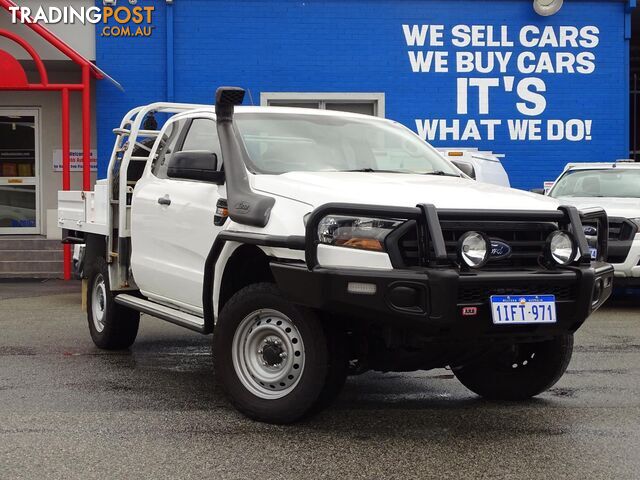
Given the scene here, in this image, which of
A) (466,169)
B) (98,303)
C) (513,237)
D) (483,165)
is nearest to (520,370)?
(513,237)

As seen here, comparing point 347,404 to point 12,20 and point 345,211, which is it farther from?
point 12,20

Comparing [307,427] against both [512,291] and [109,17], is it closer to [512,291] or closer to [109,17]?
[512,291]

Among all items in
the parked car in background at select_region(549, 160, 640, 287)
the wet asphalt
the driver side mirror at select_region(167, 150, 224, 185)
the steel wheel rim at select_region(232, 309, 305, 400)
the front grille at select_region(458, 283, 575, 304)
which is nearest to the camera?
the wet asphalt

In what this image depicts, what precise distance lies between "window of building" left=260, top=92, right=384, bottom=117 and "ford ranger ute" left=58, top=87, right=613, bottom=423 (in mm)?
10050

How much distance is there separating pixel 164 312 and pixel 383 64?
11.2m

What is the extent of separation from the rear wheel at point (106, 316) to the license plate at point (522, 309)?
3911 millimetres

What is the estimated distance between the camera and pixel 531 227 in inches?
202

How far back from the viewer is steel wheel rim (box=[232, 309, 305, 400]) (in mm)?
5227

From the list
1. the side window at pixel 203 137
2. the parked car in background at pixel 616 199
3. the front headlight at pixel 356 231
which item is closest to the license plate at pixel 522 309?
the front headlight at pixel 356 231

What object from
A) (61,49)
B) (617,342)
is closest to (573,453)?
(617,342)

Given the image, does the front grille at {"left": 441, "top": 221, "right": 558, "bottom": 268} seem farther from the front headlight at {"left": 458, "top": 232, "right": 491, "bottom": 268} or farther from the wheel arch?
the wheel arch

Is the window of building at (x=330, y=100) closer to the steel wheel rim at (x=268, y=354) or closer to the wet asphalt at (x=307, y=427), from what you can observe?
the wet asphalt at (x=307, y=427)

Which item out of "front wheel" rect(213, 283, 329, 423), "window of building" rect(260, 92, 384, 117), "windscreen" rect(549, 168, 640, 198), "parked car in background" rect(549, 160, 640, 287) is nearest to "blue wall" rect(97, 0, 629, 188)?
"window of building" rect(260, 92, 384, 117)

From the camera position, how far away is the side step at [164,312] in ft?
19.9
